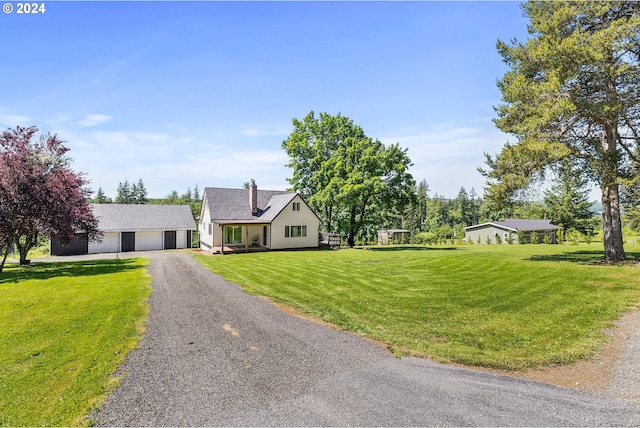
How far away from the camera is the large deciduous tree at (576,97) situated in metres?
13.3

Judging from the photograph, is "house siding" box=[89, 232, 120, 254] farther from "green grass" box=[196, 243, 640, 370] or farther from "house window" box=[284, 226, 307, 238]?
A: "green grass" box=[196, 243, 640, 370]

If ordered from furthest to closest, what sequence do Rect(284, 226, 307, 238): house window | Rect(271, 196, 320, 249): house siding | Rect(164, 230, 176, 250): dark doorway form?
Rect(164, 230, 176, 250): dark doorway
Rect(284, 226, 307, 238): house window
Rect(271, 196, 320, 249): house siding

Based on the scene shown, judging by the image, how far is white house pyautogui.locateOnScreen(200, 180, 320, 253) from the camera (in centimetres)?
2986

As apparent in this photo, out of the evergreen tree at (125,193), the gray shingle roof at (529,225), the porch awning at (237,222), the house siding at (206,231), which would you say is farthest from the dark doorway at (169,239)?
the evergreen tree at (125,193)

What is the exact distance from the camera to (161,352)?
6.84m

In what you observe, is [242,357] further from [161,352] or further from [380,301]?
[380,301]

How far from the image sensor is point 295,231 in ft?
102

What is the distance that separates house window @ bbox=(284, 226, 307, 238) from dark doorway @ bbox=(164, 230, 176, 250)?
1380cm

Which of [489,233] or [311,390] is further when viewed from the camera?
[489,233]

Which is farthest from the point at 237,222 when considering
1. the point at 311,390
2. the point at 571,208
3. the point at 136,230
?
the point at 571,208

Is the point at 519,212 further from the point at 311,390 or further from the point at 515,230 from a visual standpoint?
the point at 311,390

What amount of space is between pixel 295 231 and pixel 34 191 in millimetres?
19367

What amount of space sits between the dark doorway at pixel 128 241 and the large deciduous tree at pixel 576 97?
1311 inches

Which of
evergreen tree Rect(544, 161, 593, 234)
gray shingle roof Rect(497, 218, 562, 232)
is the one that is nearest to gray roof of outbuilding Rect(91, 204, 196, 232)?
gray shingle roof Rect(497, 218, 562, 232)
